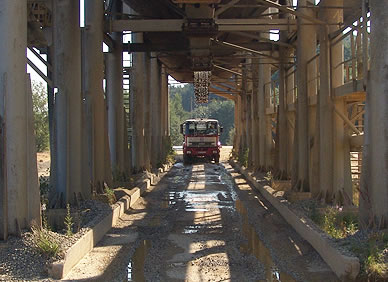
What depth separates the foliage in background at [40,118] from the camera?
48375mm

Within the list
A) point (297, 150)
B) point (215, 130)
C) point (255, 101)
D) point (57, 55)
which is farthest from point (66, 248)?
point (215, 130)

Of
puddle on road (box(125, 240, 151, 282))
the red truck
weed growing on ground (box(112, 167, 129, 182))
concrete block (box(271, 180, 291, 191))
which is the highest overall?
the red truck

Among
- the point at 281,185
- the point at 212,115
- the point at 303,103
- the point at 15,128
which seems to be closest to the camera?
the point at 15,128

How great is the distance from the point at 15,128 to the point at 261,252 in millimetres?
4516

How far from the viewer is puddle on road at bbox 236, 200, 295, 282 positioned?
7522 mm

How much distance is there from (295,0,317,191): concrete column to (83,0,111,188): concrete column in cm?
510

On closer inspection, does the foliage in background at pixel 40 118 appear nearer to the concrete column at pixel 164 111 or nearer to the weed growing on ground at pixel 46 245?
the concrete column at pixel 164 111

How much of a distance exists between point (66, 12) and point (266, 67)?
1261 centimetres

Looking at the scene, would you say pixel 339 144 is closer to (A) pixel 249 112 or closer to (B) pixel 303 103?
(B) pixel 303 103

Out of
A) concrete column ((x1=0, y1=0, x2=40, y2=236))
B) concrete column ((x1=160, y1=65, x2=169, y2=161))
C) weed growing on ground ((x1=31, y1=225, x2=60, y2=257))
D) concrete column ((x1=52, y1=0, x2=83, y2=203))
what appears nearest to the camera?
weed growing on ground ((x1=31, y1=225, x2=60, y2=257))

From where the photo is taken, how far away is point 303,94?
1395 cm

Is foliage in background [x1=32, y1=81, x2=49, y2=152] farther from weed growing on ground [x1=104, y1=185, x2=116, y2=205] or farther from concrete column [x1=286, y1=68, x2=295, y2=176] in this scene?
weed growing on ground [x1=104, y1=185, x2=116, y2=205]

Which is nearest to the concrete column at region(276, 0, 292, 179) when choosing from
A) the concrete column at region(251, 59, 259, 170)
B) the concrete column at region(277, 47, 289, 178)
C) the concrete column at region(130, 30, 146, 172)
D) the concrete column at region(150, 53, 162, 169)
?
the concrete column at region(277, 47, 289, 178)

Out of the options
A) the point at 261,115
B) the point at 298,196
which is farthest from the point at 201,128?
the point at 298,196
